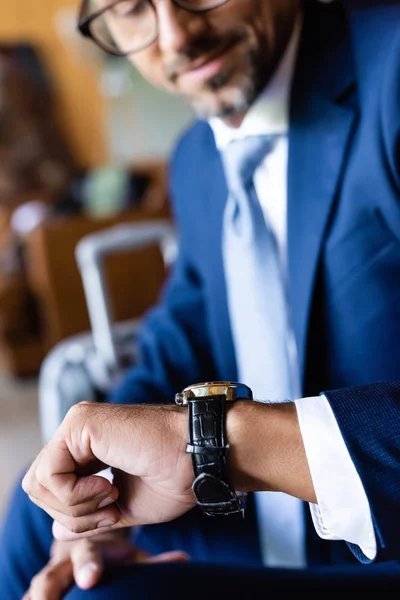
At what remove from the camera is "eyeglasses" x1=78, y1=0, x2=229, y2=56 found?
92cm

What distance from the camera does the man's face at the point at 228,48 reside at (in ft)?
3.11

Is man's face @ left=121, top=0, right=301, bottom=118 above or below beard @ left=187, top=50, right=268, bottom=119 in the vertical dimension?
above

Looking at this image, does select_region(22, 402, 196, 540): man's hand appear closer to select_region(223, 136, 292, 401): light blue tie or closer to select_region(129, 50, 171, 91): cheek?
select_region(223, 136, 292, 401): light blue tie

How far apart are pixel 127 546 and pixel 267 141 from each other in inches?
23.0

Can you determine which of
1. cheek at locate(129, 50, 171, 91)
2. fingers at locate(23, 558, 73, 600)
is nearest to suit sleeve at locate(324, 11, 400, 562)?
fingers at locate(23, 558, 73, 600)

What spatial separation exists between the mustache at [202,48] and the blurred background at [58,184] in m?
1.81

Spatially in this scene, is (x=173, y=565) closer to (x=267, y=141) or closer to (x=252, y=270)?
(x=252, y=270)

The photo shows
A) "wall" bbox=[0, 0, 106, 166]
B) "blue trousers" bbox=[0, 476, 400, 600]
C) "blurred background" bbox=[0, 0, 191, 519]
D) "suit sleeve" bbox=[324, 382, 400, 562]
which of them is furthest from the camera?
"wall" bbox=[0, 0, 106, 166]

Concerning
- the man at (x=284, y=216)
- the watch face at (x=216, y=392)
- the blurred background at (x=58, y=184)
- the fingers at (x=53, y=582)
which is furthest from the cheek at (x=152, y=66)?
the blurred background at (x=58, y=184)

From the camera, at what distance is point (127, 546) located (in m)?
0.88

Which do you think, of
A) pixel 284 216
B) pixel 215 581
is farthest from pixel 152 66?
pixel 215 581

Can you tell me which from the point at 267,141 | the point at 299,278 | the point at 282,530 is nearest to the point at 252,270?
the point at 299,278

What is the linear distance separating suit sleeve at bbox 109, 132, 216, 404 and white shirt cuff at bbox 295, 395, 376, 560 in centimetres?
50

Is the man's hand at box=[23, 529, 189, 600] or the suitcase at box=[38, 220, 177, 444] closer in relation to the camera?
the man's hand at box=[23, 529, 189, 600]
